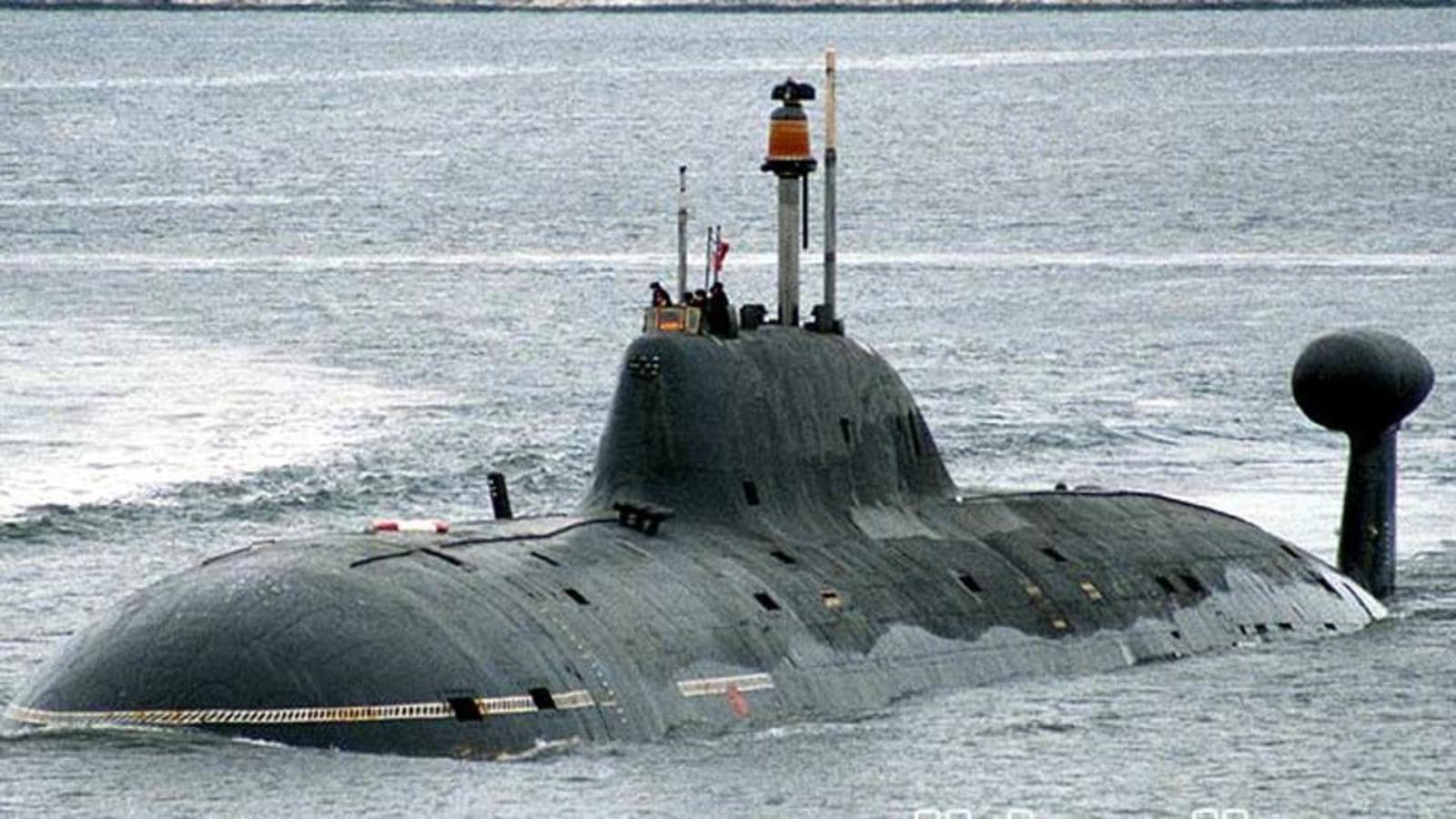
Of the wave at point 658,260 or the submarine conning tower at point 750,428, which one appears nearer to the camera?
the submarine conning tower at point 750,428

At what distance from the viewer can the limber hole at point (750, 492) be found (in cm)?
3888

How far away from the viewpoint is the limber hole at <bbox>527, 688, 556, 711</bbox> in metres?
33.5

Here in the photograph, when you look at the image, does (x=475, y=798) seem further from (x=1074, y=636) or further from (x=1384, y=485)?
(x=1384, y=485)

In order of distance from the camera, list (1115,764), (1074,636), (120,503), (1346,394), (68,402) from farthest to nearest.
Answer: (68,402), (120,503), (1346,394), (1074,636), (1115,764)

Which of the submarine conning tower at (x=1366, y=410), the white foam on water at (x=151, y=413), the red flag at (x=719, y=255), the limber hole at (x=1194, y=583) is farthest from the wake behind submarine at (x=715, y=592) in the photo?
the white foam on water at (x=151, y=413)

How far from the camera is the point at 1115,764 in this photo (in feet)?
123

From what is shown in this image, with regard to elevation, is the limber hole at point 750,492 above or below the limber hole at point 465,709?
above

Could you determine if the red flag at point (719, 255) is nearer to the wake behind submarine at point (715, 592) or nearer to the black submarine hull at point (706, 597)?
the wake behind submarine at point (715, 592)

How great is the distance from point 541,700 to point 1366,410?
19326mm

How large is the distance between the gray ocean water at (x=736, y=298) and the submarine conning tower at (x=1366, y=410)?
2.65 feet

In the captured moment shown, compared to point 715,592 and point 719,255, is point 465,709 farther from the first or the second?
point 719,255

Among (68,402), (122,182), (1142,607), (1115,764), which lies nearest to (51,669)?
(1115,764)

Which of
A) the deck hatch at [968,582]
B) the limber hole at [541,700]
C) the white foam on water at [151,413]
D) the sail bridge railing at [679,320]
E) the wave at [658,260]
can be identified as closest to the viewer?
the limber hole at [541,700]

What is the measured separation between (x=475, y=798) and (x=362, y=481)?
Answer: 26.6 meters
